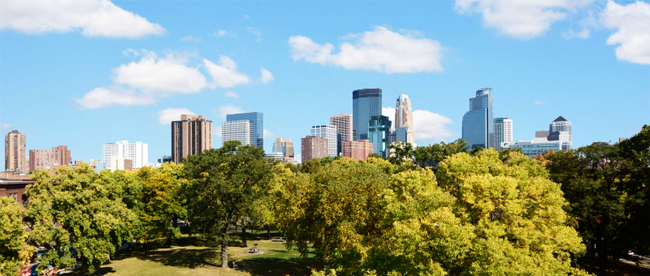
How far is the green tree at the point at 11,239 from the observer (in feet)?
102

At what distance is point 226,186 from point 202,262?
12197 mm

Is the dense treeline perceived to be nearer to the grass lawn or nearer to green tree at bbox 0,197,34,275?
green tree at bbox 0,197,34,275

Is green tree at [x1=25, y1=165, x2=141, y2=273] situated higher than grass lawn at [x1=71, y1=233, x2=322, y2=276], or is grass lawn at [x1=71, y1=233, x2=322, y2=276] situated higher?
green tree at [x1=25, y1=165, x2=141, y2=273]

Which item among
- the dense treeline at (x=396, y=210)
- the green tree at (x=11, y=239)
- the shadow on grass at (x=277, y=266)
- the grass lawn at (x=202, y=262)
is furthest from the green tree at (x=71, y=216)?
the shadow on grass at (x=277, y=266)

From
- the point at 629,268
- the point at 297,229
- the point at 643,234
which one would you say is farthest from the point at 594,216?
the point at 297,229

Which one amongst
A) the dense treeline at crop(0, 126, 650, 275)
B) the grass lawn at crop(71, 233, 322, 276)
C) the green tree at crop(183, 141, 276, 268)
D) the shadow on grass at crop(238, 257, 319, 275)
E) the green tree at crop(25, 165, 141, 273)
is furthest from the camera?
the green tree at crop(183, 141, 276, 268)

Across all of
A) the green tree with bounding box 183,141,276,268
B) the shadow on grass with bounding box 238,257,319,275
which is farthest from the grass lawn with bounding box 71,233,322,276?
the green tree with bounding box 183,141,276,268

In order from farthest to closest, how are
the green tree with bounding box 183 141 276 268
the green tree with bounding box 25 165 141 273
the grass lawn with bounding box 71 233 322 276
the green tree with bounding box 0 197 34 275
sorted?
1. the green tree with bounding box 183 141 276 268
2. the grass lawn with bounding box 71 233 322 276
3. the green tree with bounding box 25 165 141 273
4. the green tree with bounding box 0 197 34 275

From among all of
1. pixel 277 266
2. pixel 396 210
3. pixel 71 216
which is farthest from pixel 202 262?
pixel 396 210

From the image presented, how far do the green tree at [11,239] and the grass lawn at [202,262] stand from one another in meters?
13.4

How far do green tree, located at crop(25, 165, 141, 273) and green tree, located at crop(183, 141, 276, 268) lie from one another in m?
9.09

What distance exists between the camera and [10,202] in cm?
3325

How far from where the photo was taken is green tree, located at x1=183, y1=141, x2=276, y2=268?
4756 cm

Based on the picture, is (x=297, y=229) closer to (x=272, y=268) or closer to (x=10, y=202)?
(x=272, y=268)
